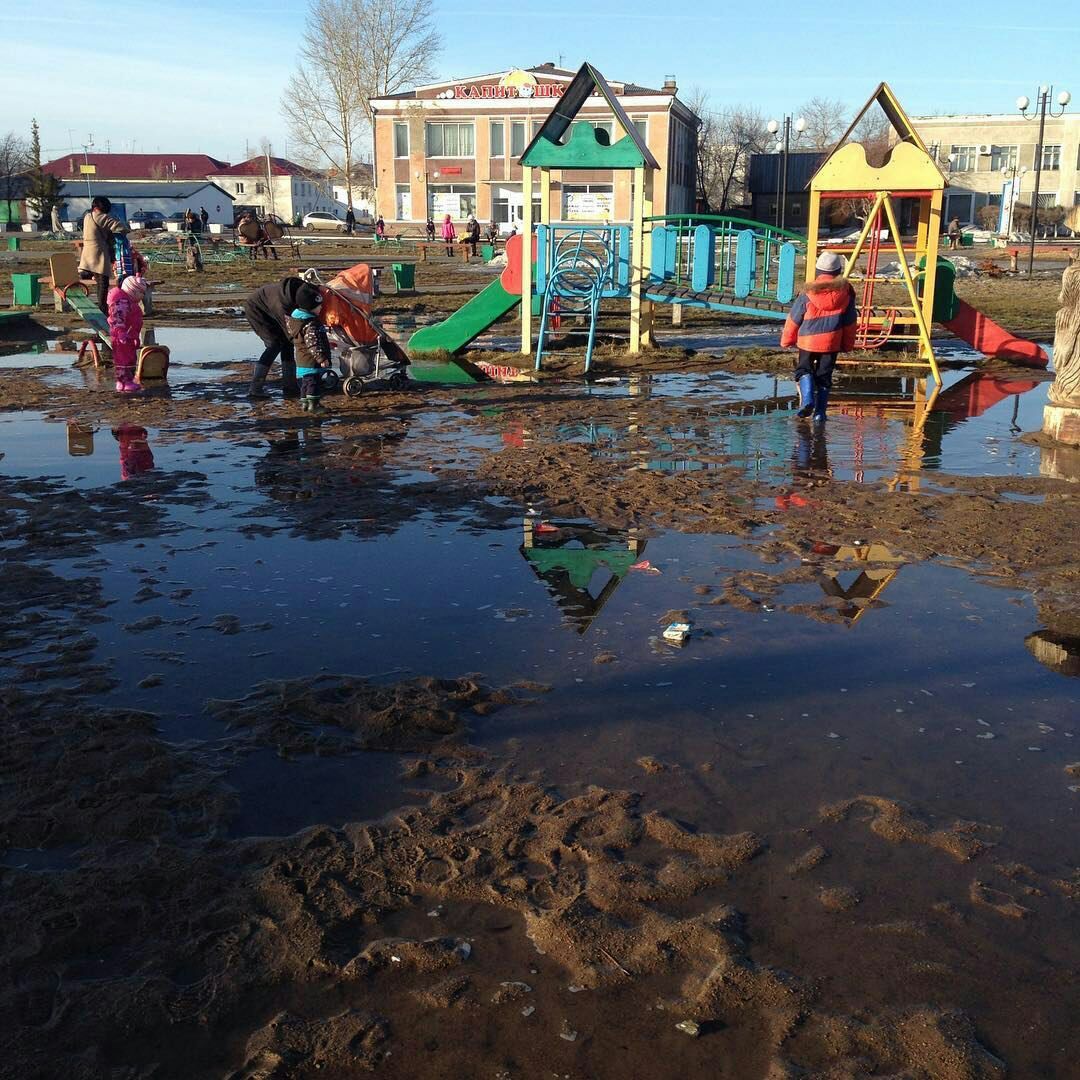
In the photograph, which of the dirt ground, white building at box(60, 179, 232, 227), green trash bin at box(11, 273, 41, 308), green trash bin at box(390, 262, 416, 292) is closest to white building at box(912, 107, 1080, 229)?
white building at box(60, 179, 232, 227)

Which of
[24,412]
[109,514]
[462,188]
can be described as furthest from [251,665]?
[462,188]

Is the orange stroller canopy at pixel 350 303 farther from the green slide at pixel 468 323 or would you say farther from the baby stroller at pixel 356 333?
the green slide at pixel 468 323

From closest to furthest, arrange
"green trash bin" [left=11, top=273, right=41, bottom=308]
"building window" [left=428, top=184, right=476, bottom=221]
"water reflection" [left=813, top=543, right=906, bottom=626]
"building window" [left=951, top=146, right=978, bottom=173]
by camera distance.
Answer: "water reflection" [left=813, top=543, right=906, bottom=626]
"green trash bin" [left=11, top=273, right=41, bottom=308]
"building window" [left=428, top=184, right=476, bottom=221]
"building window" [left=951, top=146, right=978, bottom=173]

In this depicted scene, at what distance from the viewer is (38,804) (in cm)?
362

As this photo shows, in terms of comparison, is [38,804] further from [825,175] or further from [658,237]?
[658,237]

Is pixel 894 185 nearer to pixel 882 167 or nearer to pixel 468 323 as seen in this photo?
pixel 882 167

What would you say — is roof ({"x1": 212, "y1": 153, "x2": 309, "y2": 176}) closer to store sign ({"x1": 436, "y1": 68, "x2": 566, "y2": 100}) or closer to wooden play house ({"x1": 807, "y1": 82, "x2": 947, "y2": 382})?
store sign ({"x1": 436, "y1": 68, "x2": 566, "y2": 100})

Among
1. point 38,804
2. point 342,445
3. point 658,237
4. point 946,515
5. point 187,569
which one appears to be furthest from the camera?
point 658,237

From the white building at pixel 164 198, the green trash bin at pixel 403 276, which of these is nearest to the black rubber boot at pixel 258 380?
the green trash bin at pixel 403 276

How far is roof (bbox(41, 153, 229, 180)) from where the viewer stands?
355 ft

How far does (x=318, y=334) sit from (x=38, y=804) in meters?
8.04

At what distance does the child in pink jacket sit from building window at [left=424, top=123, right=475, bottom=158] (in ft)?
198

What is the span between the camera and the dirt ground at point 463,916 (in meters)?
2.60

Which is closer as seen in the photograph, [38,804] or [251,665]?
[38,804]
